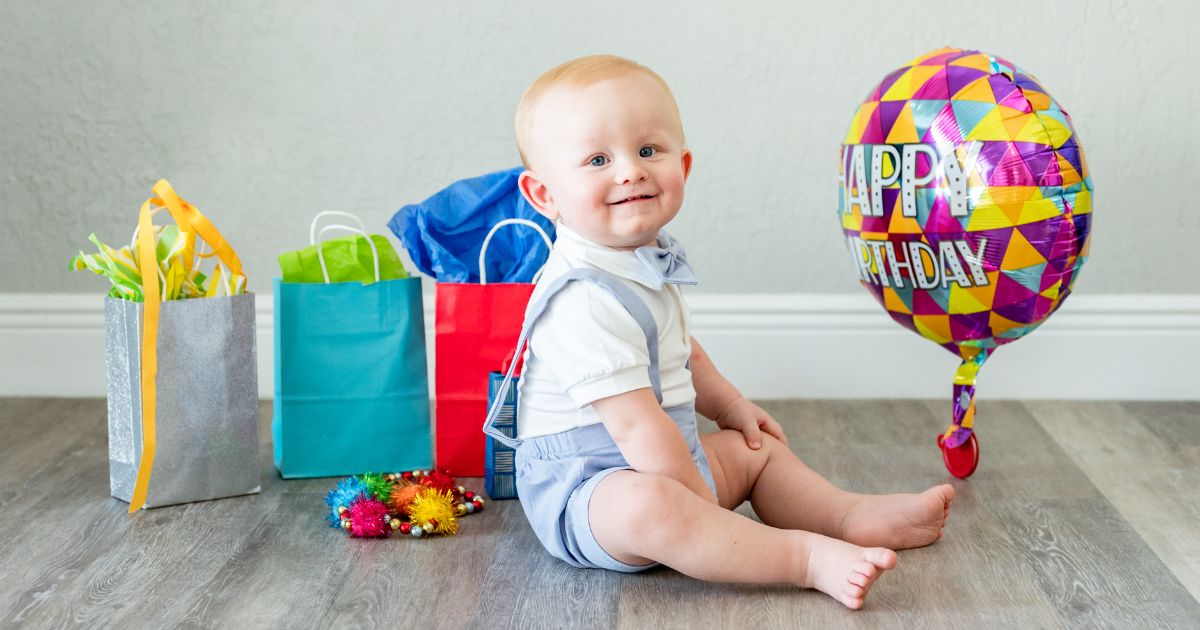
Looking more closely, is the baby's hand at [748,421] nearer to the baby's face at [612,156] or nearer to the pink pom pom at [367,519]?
the baby's face at [612,156]

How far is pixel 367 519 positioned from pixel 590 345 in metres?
0.40

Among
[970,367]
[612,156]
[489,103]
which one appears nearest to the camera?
[612,156]

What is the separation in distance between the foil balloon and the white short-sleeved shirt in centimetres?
35

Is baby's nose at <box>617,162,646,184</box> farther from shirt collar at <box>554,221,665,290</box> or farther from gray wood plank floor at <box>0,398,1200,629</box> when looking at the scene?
gray wood plank floor at <box>0,398,1200,629</box>

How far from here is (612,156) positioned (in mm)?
1303

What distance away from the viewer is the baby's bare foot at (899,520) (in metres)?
1.37

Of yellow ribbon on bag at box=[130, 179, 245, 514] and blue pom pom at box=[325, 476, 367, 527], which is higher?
yellow ribbon on bag at box=[130, 179, 245, 514]

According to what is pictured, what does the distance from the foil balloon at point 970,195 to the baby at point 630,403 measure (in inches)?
12.1

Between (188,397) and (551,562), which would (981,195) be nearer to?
(551,562)

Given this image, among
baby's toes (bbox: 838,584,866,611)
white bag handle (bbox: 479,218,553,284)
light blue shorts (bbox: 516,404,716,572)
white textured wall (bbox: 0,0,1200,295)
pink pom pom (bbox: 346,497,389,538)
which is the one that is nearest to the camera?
baby's toes (bbox: 838,584,866,611)

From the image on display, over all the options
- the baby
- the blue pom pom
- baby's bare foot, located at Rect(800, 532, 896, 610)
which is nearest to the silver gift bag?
the blue pom pom

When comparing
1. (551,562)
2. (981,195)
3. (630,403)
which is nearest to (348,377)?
(551,562)

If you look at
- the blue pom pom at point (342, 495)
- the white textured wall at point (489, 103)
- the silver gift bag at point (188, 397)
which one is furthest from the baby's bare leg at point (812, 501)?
the white textured wall at point (489, 103)

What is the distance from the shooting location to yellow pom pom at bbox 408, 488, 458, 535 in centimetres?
146
